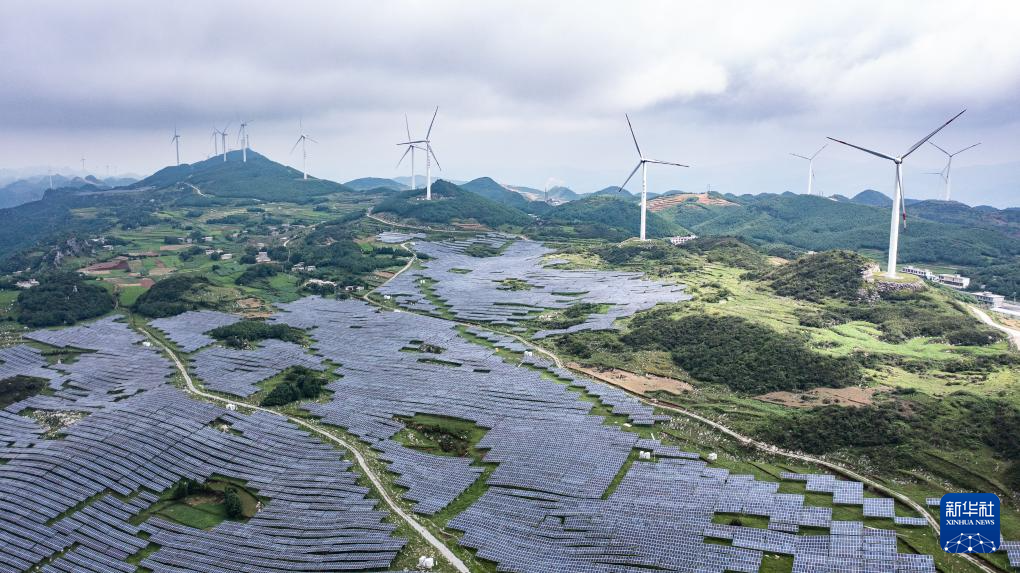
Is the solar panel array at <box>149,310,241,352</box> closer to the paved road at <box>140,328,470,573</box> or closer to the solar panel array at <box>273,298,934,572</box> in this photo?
the paved road at <box>140,328,470,573</box>

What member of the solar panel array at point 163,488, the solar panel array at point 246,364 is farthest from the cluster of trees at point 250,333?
the solar panel array at point 163,488

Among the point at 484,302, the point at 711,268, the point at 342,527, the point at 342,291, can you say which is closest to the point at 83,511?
the point at 342,527

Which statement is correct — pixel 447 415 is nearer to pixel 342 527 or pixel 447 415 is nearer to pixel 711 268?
pixel 342 527

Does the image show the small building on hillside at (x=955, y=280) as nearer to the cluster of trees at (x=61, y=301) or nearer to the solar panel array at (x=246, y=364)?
the solar panel array at (x=246, y=364)

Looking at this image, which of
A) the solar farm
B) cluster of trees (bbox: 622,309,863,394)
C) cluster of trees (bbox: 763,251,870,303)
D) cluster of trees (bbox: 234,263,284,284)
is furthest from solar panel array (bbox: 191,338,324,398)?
cluster of trees (bbox: 763,251,870,303)

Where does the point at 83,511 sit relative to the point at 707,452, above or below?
below

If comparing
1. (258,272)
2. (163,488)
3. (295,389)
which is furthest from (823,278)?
(258,272)
